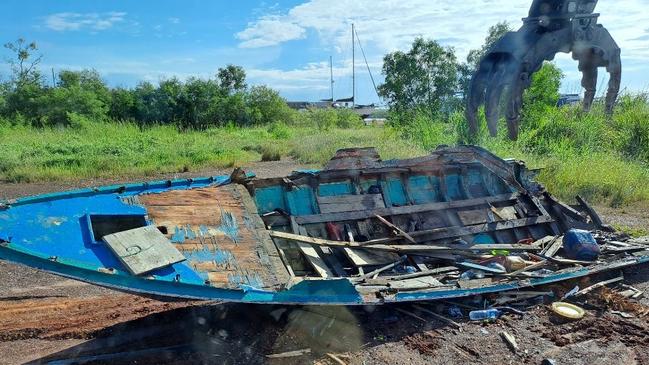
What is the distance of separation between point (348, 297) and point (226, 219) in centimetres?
164

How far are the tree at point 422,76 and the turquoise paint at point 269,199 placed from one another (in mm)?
19687

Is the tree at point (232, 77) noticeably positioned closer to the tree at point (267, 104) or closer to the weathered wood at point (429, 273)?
the tree at point (267, 104)

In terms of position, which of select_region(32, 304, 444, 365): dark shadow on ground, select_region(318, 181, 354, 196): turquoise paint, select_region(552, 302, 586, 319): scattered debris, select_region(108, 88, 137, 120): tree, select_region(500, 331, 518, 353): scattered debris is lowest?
select_region(500, 331, 518, 353): scattered debris

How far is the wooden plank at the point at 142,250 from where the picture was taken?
4.26 meters

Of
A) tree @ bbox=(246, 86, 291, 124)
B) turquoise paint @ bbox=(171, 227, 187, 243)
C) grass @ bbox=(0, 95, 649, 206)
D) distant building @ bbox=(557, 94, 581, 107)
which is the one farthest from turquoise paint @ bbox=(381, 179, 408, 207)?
tree @ bbox=(246, 86, 291, 124)

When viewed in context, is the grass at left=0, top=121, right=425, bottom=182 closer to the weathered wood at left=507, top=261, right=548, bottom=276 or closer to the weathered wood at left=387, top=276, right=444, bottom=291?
the weathered wood at left=507, top=261, right=548, bottom=276

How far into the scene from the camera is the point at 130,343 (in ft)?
16.3

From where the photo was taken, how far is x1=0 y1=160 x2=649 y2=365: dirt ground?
188 inches

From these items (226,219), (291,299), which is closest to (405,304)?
(291,299)

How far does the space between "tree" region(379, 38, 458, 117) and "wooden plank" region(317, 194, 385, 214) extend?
62.8 feet

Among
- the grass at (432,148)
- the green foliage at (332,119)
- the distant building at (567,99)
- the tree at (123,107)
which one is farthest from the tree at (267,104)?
the distant building at (567,99)

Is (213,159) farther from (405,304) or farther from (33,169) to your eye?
(405,304)

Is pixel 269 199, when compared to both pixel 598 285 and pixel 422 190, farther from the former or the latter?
pixel 598 285

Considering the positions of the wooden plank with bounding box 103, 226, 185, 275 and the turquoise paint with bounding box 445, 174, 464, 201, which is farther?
the turquoise paint with bounding box 445, 174, 464, 201
